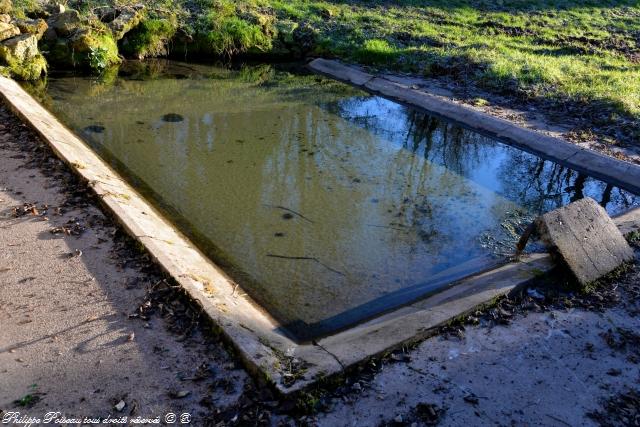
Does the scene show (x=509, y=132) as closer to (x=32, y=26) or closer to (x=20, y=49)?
(x=20, y=49)

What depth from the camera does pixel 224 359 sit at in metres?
3.64

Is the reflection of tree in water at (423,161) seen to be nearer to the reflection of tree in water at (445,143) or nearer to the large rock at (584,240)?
the reflection of tree in water at (445,143)

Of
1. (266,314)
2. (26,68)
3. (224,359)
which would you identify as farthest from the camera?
(26,68)

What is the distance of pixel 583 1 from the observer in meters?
20.9

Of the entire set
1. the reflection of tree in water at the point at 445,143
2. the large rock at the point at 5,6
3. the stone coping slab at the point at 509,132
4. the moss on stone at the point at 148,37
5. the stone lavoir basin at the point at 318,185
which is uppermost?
the large rock at the point at 5,6

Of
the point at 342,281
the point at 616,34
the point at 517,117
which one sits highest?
the point at 616,34

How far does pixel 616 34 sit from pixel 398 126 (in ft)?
35.3

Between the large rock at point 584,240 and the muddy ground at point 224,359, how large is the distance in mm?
233

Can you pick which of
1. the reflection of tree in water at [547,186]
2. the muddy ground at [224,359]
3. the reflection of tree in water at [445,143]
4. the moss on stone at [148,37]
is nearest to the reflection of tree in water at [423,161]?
the reflection of tree in water at [445,143]

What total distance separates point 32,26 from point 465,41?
10.1 meters

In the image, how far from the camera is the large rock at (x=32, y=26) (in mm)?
11352

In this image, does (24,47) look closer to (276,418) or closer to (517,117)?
(517,117)

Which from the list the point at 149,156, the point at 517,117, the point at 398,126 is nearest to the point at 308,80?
the point at 398,126

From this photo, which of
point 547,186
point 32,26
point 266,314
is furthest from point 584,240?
point 32,26
